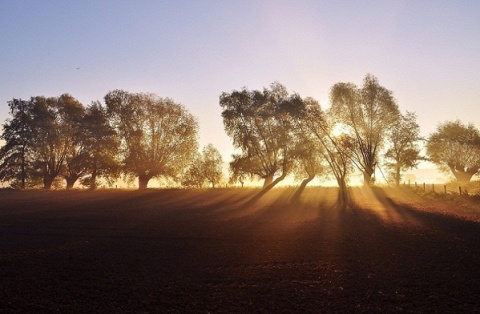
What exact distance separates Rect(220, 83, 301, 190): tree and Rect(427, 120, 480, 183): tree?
136 ft

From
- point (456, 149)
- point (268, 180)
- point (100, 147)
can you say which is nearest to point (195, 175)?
point (100, 147)

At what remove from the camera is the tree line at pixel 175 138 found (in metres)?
53.8

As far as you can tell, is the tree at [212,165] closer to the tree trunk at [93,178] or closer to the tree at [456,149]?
the tree trunk at [93,178]

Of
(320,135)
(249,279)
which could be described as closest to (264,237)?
(249,279)

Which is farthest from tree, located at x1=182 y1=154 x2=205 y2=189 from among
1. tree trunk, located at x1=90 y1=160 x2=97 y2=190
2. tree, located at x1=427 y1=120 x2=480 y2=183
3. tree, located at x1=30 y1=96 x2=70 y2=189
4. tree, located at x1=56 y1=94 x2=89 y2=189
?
tree, located at x1=427 y1=120 x2=480 y2=183

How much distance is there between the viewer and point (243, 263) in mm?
16828

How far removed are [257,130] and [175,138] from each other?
50.5 ft

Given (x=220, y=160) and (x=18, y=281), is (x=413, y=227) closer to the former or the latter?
(x=18, y=281)

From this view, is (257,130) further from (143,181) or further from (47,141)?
(47,141)

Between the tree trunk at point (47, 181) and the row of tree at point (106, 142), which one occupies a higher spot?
the row of tree at point (106, 142)

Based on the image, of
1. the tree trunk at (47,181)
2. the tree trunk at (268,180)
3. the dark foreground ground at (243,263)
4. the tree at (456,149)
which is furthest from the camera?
the tree at (456,149)

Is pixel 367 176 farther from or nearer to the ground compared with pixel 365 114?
nearer to the ground

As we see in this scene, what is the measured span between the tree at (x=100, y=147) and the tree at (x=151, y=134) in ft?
4.82

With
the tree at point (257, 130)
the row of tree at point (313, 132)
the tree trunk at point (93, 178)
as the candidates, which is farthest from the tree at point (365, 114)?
the tree trunk at point (93, 178)
